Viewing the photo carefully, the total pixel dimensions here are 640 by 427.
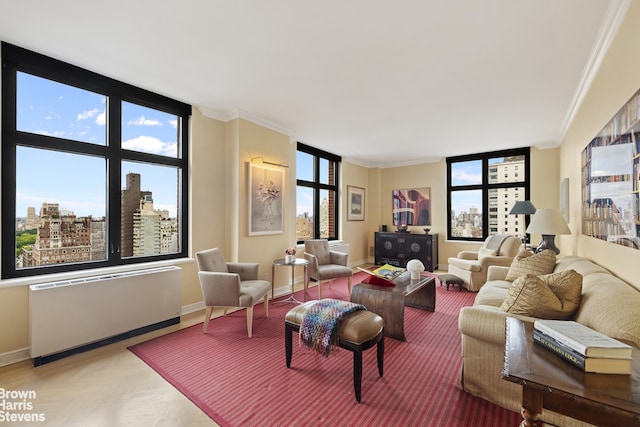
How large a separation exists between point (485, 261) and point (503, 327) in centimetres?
332

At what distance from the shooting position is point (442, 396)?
208cm

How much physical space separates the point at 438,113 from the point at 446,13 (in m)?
2.11

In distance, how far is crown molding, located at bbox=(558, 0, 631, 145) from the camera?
6.32ft

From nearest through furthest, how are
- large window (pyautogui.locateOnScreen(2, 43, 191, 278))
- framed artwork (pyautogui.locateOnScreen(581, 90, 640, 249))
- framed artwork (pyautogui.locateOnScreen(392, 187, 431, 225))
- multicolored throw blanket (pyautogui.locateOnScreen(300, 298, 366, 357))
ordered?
framed artwork (pyautogui.locateOnScreen(581, 90, 640, 249)) → multicolored throw blanket (pyautogui.locateOnScreen(300, 298, 366, 357)) → large window (pyautogui.locateOnScreen(2, 43, 191, 278)) → framed artwork (pyautogui.locateOnScreen(392, 187, 431, 225))

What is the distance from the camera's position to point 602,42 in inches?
89.9

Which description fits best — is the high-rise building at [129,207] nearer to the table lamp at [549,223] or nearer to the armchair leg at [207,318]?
the armchair leg at [207,318]

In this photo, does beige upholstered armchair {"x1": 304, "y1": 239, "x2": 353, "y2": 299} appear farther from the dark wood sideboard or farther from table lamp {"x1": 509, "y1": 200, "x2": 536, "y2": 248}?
table lamp {"x1": 509, "y1": 200, "x2": 536, "y2": 248}

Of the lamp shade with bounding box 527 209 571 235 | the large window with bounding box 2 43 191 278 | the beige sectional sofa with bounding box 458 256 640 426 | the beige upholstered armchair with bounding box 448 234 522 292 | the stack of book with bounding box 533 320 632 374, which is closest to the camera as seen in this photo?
the stack of book with bounding box 533 320 632 374

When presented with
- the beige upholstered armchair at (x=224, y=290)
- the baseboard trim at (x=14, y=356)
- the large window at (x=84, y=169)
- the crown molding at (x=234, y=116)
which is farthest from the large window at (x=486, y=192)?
the baseboard trim at (x=14, y=356)

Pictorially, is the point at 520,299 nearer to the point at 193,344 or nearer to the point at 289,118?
the point at 193,344

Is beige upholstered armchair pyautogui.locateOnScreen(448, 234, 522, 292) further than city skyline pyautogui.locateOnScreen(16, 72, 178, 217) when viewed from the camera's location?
Yes

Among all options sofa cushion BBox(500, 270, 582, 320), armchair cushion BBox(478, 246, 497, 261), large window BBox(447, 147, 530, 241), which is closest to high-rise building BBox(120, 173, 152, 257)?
sofa cushion BBox(500, 270, 582, 320)

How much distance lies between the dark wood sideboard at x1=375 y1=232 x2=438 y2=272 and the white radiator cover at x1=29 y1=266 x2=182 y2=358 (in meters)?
5.01

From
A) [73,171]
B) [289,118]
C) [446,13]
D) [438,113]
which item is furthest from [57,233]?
[438,113]
